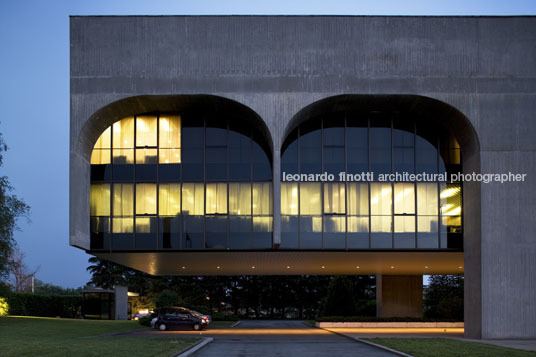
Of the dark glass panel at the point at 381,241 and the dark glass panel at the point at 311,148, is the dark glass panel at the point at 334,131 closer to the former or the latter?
the dark glass panel at the point at 311,148

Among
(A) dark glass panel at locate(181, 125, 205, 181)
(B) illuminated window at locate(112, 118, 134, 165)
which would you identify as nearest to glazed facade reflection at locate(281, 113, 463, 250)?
(A) dark glass panel at locate(181, 125, 205, 181)

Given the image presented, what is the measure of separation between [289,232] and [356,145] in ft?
17.7

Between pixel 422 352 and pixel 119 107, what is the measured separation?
1768cm

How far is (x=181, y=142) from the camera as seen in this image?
1126 inches

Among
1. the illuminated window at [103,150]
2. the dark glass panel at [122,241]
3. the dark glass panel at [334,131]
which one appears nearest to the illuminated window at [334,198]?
the dark glass panel at [334,131]

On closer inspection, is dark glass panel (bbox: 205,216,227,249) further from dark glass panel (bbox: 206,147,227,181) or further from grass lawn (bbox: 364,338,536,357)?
grass lawn (bbox: 364,338,536,357)

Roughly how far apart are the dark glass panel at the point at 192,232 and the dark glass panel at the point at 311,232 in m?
4.82

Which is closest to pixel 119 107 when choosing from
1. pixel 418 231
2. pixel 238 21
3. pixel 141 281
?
pixel 238 21

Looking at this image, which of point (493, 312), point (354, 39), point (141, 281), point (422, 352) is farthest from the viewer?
point (141, 281)

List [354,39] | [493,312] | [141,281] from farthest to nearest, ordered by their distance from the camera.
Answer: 1. [141,281]
2. [354,39]
3. [493,312]

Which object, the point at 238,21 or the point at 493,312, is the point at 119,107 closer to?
the point at 238,21

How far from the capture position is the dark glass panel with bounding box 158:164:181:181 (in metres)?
28.2

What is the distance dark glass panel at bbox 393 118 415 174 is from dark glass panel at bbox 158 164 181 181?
10612mm

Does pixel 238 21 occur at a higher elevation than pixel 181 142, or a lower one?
higher
